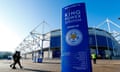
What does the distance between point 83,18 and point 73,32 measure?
61 centimetres

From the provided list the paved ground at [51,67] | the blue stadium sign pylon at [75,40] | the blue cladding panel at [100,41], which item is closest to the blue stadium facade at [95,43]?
the blue cladding panel at [100,41]

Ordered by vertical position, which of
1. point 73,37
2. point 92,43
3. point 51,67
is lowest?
point 51,67

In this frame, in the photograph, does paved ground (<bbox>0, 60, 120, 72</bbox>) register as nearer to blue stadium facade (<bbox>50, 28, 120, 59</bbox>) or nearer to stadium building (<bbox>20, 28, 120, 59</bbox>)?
blue stadium facade (<bbox>50, 28, 120, 59</bbox>)

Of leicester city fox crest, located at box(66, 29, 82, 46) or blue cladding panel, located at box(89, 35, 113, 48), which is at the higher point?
blue cladding panel, located at box(89, 35, 113, 48)

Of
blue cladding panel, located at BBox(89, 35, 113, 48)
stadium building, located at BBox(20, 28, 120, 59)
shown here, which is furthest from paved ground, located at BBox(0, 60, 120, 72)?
stadium building, located at BBox(20, 28, 120, 59)

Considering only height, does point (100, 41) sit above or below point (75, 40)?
above

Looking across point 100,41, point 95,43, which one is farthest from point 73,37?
point 100,41

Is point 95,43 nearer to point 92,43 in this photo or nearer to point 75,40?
point 92,43

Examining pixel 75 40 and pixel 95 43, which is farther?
pixel 95 43

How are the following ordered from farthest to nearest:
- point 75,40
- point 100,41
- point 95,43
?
point 100,41, point 95,43, point 75,40

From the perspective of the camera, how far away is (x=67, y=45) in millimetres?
5312

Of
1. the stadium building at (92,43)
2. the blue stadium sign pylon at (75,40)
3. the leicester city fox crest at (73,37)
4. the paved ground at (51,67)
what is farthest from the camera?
the stadium building at (92,43)

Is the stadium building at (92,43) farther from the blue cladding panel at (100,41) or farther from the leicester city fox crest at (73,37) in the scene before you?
the leicester city fox crest at (73,37)

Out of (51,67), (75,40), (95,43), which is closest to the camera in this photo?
(75,40)
